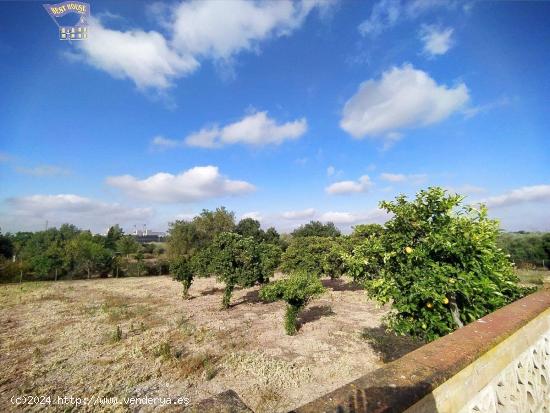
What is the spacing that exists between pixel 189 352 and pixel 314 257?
14101 mm

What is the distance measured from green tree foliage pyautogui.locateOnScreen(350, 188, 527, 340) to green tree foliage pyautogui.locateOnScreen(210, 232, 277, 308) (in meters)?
17.0

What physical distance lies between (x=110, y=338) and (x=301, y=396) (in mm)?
11681

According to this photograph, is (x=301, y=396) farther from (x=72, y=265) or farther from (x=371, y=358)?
(x=72, y=265)

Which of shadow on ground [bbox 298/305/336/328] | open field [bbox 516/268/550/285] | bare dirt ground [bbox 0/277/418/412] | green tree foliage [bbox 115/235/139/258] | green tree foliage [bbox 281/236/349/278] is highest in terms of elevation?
green tree foliage [bbox 115/235/139/258]

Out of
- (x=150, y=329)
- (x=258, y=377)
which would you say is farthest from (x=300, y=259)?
(x=258, y=377)

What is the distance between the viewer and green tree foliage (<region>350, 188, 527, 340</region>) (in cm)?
584

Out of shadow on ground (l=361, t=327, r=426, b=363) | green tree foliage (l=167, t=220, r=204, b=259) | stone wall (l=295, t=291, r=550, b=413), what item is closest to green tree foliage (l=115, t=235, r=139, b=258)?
green tree foliage (l=167, t=220, r=204, b=259)

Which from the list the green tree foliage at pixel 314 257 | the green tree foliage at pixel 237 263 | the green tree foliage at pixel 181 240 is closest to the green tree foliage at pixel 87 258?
the green tree foliage at pixel 181 240

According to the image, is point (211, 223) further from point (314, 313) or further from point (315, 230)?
point (314, 313)

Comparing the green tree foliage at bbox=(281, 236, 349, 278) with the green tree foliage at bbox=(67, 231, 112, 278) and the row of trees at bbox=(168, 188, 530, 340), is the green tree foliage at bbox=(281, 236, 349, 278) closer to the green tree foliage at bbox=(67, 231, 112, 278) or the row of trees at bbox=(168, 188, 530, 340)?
the row of trees at bbox=(168, 188, 530, 340)

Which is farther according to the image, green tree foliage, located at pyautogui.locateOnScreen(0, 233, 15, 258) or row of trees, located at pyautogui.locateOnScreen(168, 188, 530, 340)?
green tree foliage, located at pyautogui.locateOnScreen(0, 233, 15, 258)

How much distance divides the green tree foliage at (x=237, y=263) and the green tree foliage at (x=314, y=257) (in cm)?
241

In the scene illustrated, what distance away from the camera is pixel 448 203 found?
20.9ft

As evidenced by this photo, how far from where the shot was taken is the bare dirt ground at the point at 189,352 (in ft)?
33.5
